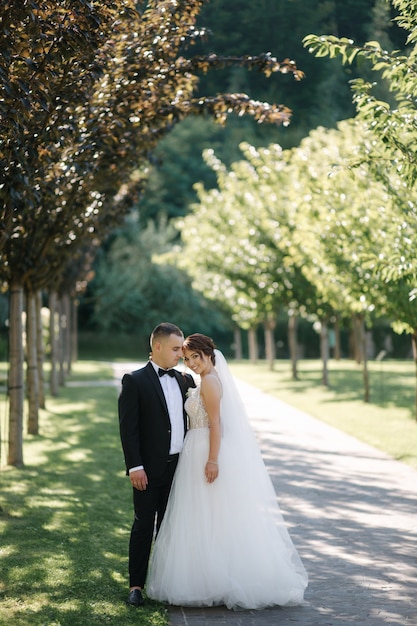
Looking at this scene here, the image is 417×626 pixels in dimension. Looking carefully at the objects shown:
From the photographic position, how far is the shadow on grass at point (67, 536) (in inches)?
260

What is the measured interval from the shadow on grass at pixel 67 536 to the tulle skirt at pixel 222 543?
0.31 metres

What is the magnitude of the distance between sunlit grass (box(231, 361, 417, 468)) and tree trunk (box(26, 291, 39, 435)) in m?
5.64

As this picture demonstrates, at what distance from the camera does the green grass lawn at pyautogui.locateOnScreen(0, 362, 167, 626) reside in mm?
6570

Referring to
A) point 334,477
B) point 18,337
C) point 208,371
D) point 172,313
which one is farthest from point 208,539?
point 172,313

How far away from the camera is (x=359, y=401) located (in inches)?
935

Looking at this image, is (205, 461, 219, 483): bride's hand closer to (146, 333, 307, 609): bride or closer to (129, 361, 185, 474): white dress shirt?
(146, 333, 307, 609): bride

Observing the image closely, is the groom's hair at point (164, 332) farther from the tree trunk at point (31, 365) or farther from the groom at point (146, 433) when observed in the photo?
the tree trunk at point (31, 365)

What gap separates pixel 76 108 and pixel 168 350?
5047 millimetres

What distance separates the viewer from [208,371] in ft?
22.9

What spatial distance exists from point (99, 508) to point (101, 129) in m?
4.42

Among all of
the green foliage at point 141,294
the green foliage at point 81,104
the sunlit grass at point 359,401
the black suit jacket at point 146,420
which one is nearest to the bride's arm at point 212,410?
the black suit jacket at point 146,420

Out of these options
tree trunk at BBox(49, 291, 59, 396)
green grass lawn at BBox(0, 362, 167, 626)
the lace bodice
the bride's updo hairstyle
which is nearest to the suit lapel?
the lace bodice

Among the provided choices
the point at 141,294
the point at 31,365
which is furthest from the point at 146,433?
the point at 141,294

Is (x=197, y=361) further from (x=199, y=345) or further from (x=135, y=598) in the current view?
(x=135, y=598)
